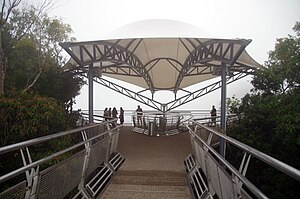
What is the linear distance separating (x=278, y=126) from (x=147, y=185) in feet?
21.4

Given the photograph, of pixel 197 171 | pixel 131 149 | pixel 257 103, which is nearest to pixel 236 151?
pixel 257 103

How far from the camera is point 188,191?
507 cm

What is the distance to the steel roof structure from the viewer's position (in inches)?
456

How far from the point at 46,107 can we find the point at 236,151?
25.5 feet

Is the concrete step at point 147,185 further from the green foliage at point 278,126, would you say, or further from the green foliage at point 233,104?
the green foliage at point 233,104

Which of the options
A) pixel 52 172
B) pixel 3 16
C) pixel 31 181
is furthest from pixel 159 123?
pixel 31 181

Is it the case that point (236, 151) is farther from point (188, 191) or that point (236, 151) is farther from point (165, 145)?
point (188, 191)

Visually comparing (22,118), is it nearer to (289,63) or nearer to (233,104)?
(289,63)

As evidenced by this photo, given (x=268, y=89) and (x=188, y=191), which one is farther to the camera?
(x=268, y=89)

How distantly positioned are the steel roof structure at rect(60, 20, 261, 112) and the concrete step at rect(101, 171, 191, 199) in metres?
5.70

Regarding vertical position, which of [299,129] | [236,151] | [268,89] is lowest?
[236,151]

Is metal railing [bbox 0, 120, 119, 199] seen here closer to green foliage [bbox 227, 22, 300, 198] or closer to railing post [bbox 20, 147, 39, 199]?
railing post [bbox 20, 147, 39, 199]

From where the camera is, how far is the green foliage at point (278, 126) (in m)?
9.91

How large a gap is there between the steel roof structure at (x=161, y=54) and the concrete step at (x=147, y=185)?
570 centimetres
